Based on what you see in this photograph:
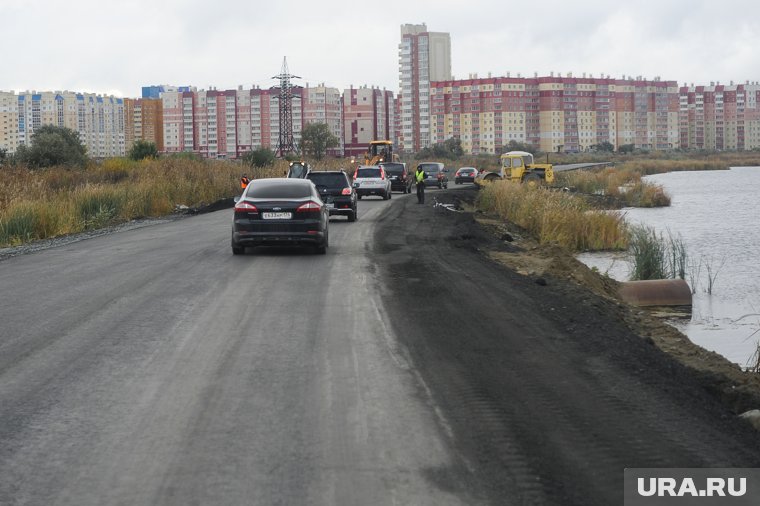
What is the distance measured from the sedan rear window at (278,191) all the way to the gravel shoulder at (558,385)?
4.04 meters


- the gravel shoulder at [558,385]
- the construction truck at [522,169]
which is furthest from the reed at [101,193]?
the construction truck at [522,169]

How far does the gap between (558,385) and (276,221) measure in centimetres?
1204

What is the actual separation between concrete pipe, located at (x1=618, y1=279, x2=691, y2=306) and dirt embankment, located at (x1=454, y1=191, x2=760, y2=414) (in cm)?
32

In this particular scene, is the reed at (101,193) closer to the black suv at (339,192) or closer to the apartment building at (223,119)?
the black suv at (339,192)

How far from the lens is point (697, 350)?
40.0 ft

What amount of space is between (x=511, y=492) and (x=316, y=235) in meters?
14.5

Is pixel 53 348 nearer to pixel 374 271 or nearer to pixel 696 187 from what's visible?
pixel 374 271

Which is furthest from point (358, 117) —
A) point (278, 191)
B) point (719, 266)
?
point (278, 191)

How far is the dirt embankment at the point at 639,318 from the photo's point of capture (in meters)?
9.04

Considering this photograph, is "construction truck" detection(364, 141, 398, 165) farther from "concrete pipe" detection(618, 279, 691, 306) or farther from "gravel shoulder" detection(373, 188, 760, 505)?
"gravel shoulder" detection(373, 188, 760, 505)

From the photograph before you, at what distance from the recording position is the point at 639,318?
15.1 m

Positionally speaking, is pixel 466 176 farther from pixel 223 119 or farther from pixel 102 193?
pixel 223 119

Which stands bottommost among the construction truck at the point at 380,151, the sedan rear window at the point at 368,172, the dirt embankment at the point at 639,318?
the dirt embankment at the point at 639,318

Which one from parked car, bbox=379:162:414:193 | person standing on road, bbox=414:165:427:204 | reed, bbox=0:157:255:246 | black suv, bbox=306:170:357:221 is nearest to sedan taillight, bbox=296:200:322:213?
reed, bbox=0:157:255:246
